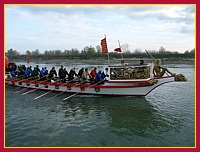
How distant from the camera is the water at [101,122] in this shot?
7367 millimetres

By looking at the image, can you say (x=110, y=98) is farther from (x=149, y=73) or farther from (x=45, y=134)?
(x=45, y=134)

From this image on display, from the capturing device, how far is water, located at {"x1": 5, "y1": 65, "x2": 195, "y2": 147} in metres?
7.37

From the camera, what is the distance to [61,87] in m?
15.2

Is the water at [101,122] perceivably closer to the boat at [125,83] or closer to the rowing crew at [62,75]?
the boat at [125,83]

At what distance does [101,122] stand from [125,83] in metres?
4.35

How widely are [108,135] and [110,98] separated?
18.9 ft

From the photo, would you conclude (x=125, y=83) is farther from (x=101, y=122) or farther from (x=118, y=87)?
(x=101, y=122)

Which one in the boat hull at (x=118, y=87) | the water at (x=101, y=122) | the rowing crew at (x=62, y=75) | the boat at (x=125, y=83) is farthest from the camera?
the rowing crew at (x=62, y=75)

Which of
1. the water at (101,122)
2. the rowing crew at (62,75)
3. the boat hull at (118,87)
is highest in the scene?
the rowing crew at (62,75)

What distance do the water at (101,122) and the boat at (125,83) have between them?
62 cm

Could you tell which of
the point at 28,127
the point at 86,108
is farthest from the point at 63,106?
the point at 28,127

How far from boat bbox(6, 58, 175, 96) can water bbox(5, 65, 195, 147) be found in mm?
617

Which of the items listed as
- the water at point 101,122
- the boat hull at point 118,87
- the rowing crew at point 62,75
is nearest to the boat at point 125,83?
the boat hull at point 118,87

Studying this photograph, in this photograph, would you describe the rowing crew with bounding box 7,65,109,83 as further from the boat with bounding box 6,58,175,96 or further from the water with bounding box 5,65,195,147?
the water with bounding box 5,65,195,147
